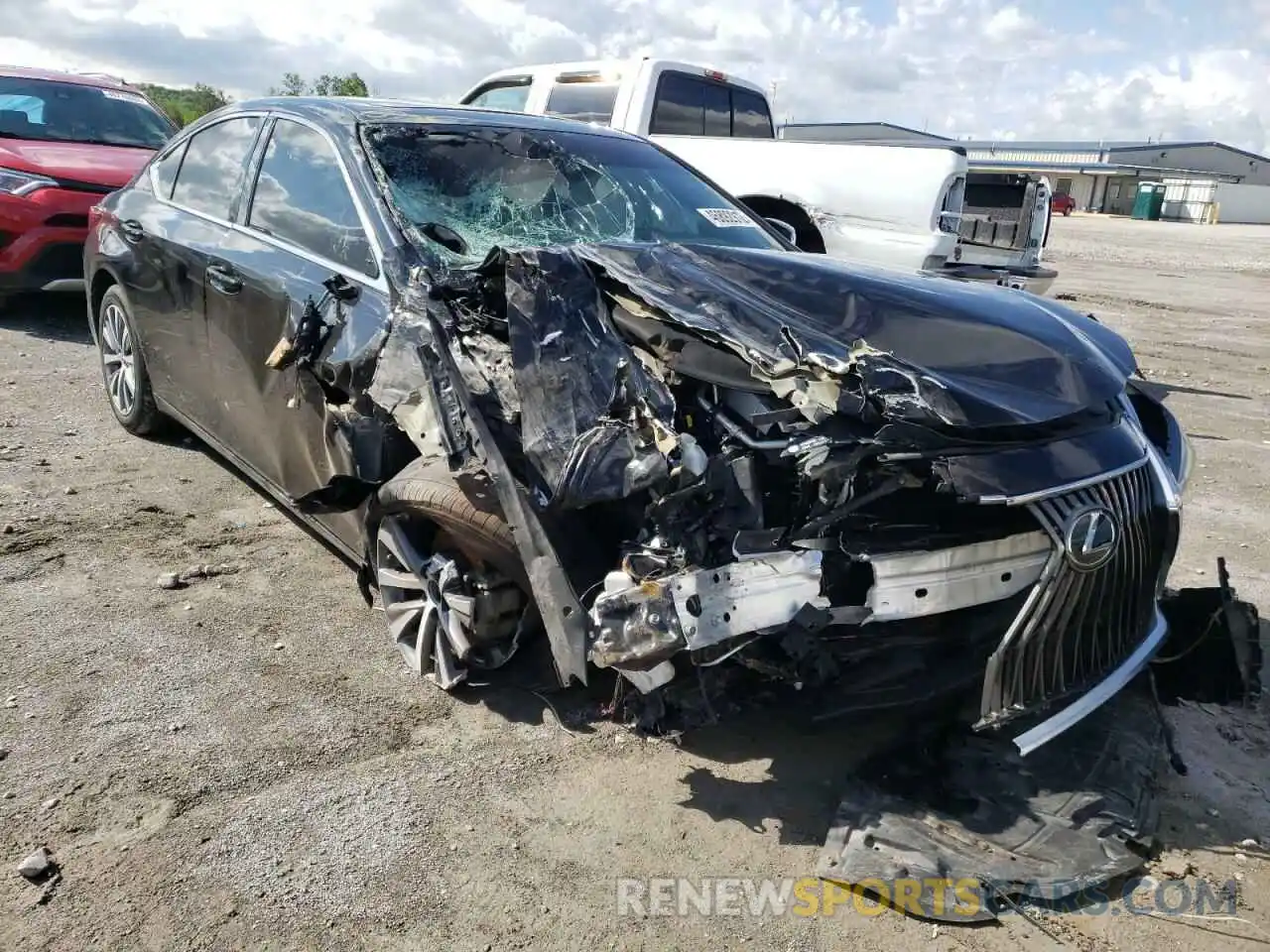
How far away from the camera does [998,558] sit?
2574mm

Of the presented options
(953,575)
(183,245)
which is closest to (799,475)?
(953,575)

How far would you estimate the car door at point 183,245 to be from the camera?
4.38m

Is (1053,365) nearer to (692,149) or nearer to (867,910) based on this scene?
(867,910)

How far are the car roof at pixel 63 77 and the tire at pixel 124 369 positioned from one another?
4.75 m

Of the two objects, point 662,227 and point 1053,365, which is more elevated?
point 662,227

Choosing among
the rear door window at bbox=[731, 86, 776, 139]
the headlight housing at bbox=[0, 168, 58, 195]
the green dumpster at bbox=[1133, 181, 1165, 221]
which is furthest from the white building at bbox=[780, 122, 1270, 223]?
the headlight housing at bbox=[0, 168, 58, 195]

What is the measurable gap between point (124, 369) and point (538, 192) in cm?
281

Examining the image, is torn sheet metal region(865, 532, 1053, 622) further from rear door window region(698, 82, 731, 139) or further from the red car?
rear door window region(698, 82, 731, 139)

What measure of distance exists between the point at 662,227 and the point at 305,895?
9.36ft

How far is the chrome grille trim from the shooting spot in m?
2.56

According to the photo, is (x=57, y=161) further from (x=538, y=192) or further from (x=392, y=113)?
(x=538, y=192)

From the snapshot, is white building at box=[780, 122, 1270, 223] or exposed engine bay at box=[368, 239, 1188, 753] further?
white building at box=[780, 122, 1270, 223]

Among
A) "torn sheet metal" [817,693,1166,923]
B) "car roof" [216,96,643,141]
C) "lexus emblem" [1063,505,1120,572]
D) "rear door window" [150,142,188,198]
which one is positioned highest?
"car roof" [216,96,643,141]

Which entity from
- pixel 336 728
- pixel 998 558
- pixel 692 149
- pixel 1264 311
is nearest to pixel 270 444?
pixel 336 728
